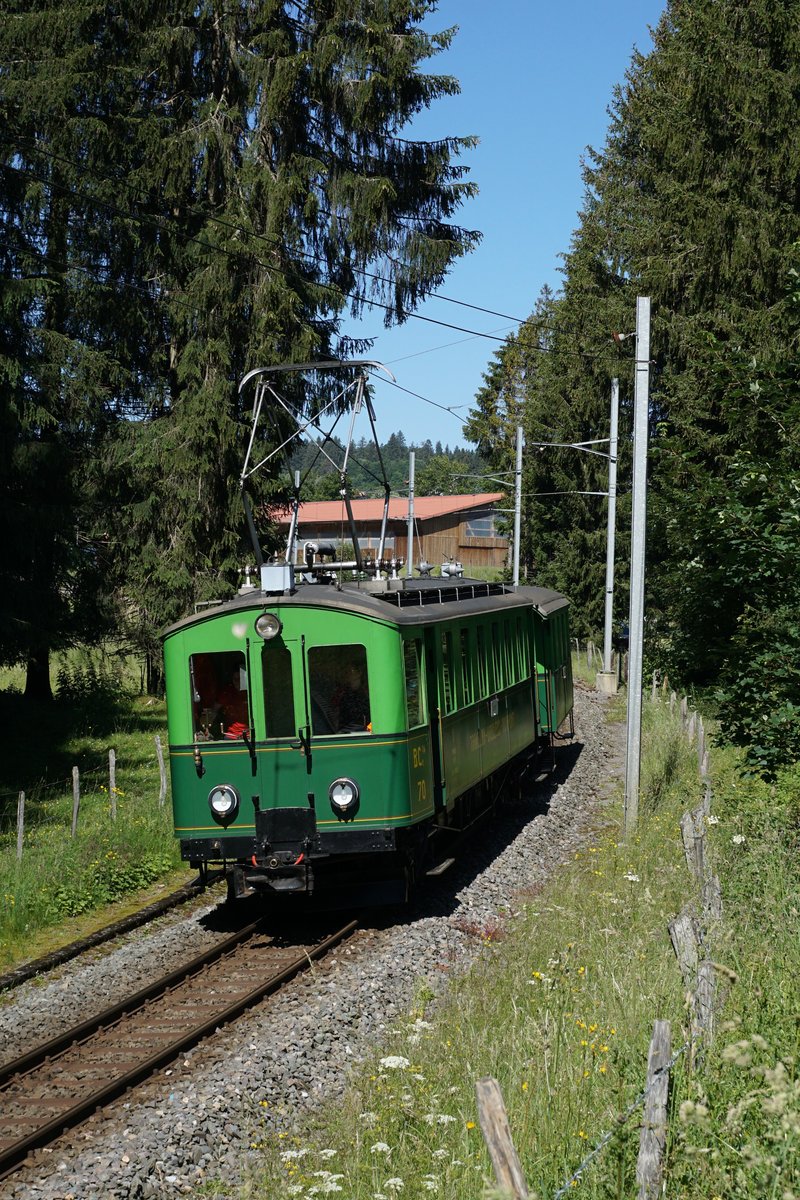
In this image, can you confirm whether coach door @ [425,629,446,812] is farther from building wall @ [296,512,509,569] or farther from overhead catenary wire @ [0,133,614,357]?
building wall @ [296,512,509,569]

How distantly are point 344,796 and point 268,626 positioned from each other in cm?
165

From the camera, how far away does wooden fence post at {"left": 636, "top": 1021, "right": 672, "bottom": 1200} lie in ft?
15.3

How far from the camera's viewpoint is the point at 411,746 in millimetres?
11664

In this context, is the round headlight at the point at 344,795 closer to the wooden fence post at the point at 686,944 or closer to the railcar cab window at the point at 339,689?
the railcar cab window at the point at 339,689

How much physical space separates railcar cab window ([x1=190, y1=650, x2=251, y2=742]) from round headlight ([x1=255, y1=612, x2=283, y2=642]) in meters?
0.38

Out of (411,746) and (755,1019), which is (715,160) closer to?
(411,746)

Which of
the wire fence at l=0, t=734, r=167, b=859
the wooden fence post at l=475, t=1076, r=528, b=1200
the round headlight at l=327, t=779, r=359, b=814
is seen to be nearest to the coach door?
the round headlight at l=327, t=779, r=359, b=814

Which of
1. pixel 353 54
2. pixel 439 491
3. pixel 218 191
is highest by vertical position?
pixel 353 54

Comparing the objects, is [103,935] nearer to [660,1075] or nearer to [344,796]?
[344,796]

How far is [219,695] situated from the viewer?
11.8 m

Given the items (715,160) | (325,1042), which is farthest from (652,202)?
(325,1042)

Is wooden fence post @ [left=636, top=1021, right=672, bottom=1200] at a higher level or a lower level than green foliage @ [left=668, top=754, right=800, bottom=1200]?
higher

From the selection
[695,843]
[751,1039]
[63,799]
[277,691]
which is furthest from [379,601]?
[63,799]

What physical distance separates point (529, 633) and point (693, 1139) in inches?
544
